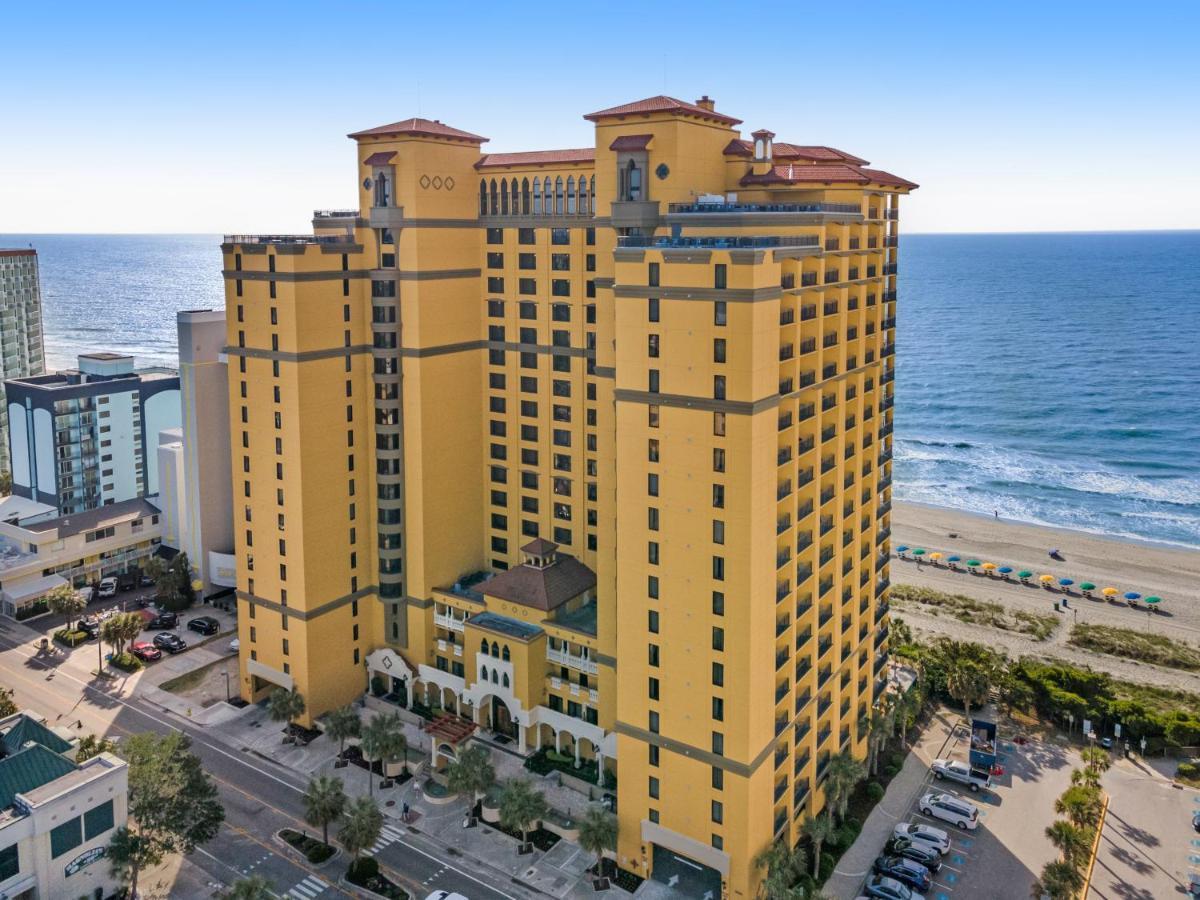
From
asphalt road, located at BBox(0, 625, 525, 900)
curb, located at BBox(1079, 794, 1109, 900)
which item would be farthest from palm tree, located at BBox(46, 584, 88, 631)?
curb, located at BBox(1079, 794, 1109, 900)

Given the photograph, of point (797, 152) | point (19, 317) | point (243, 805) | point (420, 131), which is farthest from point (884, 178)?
point (19, 317)

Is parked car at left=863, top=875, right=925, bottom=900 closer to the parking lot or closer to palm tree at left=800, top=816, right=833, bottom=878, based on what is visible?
the parking lot

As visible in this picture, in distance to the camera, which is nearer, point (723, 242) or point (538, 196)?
point (723, 242)

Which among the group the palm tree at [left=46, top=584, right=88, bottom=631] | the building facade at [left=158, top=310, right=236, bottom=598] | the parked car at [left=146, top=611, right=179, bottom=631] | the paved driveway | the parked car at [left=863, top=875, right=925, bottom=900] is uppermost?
the building facade at [left=158, top=310, right=236, bottom=598]

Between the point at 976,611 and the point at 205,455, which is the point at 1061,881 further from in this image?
the point at 205,455

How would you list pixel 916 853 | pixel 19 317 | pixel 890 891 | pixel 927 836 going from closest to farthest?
pixel 890 891, pixel 916 853, pixel 927 836, pixel 19 317
